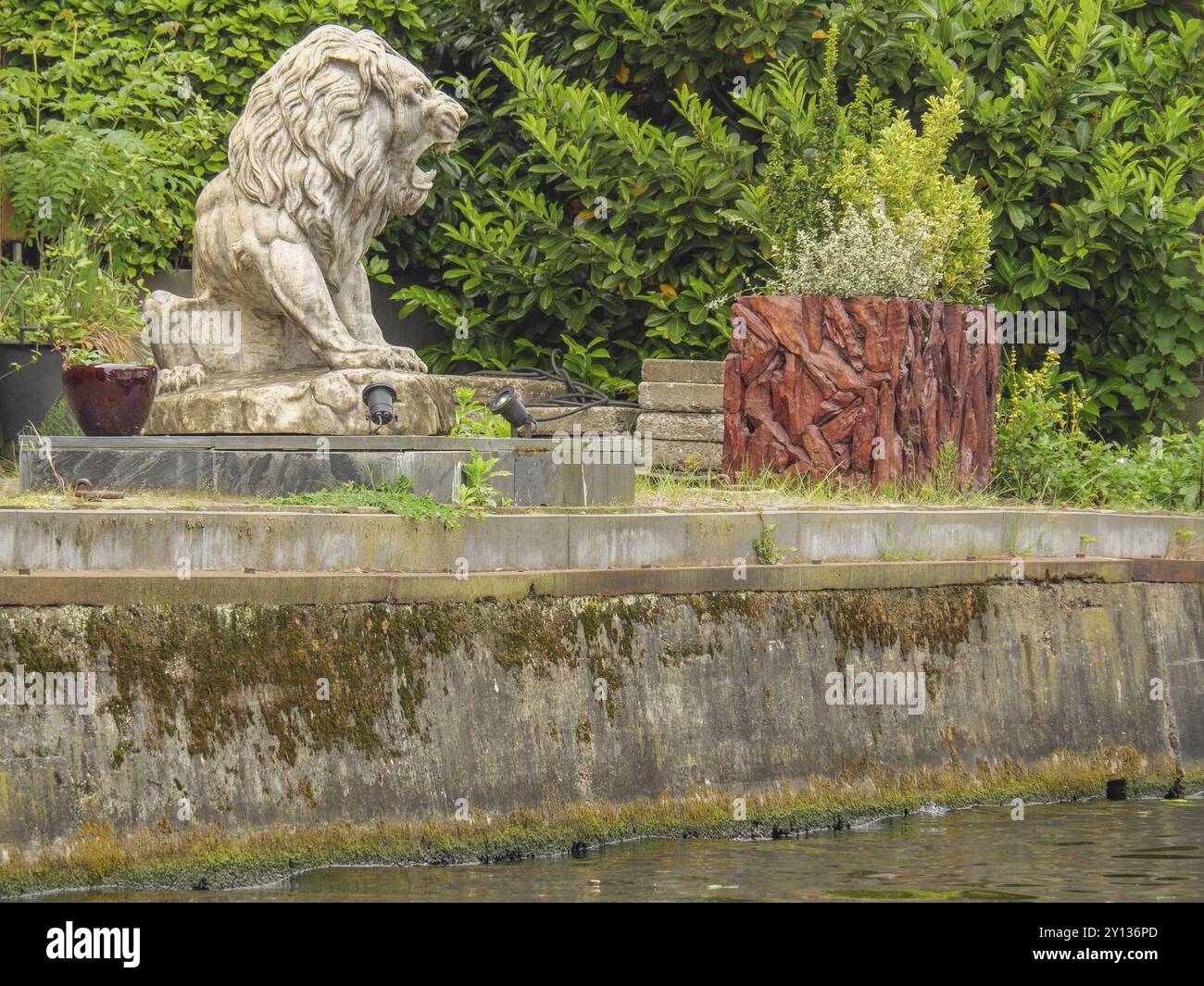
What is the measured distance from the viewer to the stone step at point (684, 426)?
480 inches

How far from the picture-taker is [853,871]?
7.71 m

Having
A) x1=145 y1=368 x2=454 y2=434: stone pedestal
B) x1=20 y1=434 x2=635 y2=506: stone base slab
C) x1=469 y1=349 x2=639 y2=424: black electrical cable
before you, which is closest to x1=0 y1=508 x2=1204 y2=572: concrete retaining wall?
x1=20 y1=434 x2=635 y2=506: stone base slab

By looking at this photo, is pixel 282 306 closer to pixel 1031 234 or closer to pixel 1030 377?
pixel 1030 377

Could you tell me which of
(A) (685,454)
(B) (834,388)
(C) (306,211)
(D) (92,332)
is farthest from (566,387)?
(C) (306,211)

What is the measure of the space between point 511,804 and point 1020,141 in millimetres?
7232

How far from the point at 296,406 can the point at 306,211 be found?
0.98 meters

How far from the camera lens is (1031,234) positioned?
13.3m

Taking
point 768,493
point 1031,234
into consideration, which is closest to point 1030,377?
point 1031,234

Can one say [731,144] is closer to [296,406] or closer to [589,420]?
[589,420]

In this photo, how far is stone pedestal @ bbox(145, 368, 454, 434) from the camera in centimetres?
883

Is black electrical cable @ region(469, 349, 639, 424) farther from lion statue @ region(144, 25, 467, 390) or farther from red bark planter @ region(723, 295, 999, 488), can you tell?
lion statue @ region(144, 25, 467, 390)

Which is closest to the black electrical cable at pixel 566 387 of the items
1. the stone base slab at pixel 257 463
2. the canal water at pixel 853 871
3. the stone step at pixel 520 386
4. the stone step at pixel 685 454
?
the stone step at pixel 520 386

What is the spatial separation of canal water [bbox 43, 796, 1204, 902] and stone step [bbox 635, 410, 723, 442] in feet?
12.5

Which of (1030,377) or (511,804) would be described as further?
(1030,377)
